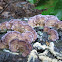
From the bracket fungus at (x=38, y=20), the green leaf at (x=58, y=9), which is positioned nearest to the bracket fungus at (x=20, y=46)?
the bracket fungus at (x=38, y=20)

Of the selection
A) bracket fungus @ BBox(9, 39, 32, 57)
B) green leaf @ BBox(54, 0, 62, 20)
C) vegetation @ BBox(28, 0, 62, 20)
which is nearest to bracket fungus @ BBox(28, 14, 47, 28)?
vegetation @ BBox(28, 0, 62, 20)

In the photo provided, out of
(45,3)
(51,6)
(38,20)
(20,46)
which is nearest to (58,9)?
(51,6)

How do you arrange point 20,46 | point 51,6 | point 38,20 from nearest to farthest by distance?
point 20,46
point 38,20
point 51,6

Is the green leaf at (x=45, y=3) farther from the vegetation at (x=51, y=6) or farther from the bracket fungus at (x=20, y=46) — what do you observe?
the bracket fungus at (x=20, y=46)

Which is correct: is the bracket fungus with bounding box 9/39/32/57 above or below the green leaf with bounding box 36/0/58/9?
below

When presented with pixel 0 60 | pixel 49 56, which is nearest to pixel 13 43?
pixel 0 60

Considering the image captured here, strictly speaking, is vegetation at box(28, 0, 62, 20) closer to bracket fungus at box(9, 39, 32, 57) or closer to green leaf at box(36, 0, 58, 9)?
green leaf at box(36, 0, 58, 9)

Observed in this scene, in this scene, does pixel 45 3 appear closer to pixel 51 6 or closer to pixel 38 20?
pixel 51 6

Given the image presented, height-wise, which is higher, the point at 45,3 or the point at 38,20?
the point at 45,3

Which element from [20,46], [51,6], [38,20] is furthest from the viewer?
[51,6]

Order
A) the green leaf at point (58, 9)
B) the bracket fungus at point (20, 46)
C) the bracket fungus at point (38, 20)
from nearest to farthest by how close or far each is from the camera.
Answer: the bracket fungus at point (20, 46) < the bracket fungus at point (38, 20) < the green leaf at point (58, 9)

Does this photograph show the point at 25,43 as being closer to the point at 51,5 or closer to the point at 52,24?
the point at 52,24
